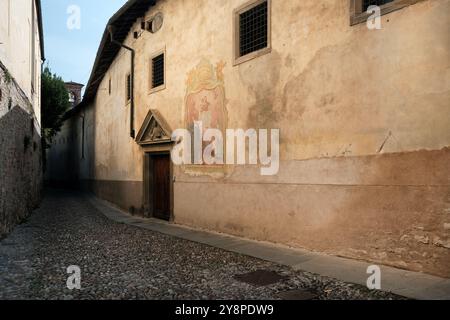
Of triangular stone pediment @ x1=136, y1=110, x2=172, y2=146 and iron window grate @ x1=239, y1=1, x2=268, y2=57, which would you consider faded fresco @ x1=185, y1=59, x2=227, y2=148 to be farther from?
triangular stone pediment @ x1=136, y1=110, x2=172, y2=146

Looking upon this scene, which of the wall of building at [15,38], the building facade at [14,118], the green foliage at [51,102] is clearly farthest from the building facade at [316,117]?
the green foliage at [51,102]

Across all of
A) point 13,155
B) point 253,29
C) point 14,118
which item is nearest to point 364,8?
point 253,29

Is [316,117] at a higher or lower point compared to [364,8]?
lower

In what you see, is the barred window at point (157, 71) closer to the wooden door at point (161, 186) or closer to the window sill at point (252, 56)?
the wooden door at point (161, 186)

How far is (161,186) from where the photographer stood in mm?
11578

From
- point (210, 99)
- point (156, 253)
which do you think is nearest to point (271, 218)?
point (156, 253)

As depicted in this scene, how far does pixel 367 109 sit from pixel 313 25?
1.97 metres

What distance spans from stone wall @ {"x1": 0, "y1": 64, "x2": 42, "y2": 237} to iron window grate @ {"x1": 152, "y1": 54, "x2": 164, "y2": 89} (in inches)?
158

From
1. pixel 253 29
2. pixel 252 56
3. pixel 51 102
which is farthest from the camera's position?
pixel 51 102

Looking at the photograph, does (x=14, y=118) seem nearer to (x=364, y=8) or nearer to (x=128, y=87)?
(x=128, y=87)

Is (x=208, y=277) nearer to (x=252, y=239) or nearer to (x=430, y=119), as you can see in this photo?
(x=252, y=239)

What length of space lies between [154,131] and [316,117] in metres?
6.38

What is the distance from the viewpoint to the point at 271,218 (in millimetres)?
7367

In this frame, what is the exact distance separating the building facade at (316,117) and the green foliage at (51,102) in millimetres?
13943
